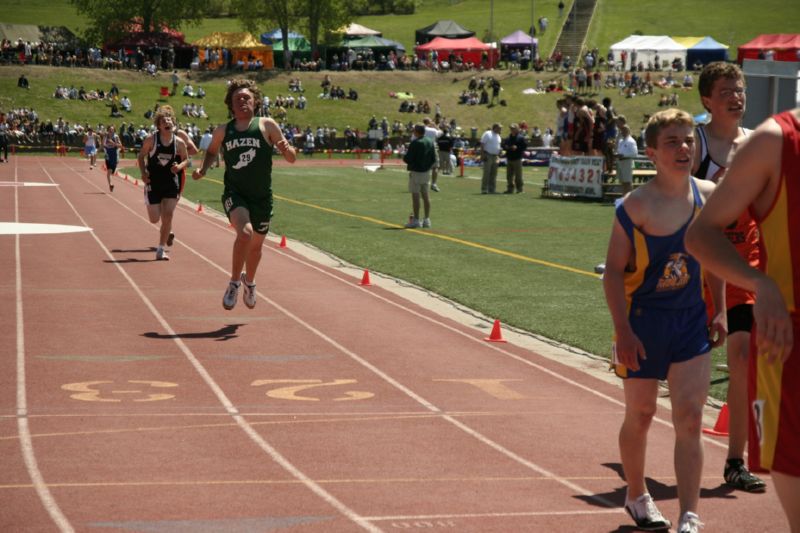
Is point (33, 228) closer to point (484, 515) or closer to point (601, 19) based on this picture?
point (484, 515)

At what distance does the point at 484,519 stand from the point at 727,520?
3.93 ft

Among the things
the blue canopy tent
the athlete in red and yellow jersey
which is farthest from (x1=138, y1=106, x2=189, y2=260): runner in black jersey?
the blue canopy tent

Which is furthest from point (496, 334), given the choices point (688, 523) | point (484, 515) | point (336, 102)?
point (336, 102)

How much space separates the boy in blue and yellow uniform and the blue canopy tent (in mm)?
88167

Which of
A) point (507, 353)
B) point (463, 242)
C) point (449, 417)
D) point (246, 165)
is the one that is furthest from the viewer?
point (463, 242)

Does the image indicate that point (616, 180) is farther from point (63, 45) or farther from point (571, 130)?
point (63, 45)

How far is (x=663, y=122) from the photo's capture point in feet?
19.0

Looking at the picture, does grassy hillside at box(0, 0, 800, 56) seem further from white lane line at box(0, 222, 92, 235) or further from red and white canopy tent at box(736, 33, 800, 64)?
white lane line at box(0, 222, 92, 235)

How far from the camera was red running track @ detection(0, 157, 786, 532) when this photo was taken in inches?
246

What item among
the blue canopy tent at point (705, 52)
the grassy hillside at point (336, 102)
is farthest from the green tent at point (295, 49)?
the blue canopy tent at point (705, 52)

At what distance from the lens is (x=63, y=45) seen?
357 feet

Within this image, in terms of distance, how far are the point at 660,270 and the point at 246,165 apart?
23.7ft

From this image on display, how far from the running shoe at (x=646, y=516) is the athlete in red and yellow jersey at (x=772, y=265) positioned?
2.18m

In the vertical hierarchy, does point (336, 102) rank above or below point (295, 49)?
below
